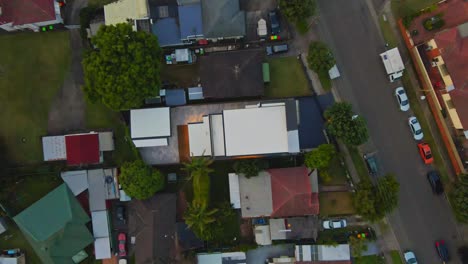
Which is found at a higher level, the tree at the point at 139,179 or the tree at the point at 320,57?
the tree at the point at 320,57

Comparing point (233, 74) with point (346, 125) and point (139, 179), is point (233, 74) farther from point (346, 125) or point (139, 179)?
point (139, 179)

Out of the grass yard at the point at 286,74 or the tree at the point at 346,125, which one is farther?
the grass yard at the point at 286,74

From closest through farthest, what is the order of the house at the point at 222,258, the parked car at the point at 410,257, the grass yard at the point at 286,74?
the parked car at the point at 410,257, the house at the point at 222,258, the grass yard at the point at 286,74

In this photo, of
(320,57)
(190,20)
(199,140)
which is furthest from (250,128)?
(190,20)

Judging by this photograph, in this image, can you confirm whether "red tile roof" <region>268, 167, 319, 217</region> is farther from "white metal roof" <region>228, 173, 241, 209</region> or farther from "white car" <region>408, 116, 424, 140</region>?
"white car" <region>408, 116, 424, 140</region>

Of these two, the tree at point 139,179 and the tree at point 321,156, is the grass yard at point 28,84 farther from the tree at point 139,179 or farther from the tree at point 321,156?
the tree at point 321,156

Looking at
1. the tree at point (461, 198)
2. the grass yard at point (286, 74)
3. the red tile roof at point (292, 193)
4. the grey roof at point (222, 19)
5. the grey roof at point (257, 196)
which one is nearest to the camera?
the tree at point (461, 198)

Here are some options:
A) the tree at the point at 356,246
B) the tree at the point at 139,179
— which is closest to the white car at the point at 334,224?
the tree at the point at 356,246

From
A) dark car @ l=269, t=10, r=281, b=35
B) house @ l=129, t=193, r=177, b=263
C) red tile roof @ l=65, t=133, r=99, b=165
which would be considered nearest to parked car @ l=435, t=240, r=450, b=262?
house @ l=129, t=193, r=177, b=263
